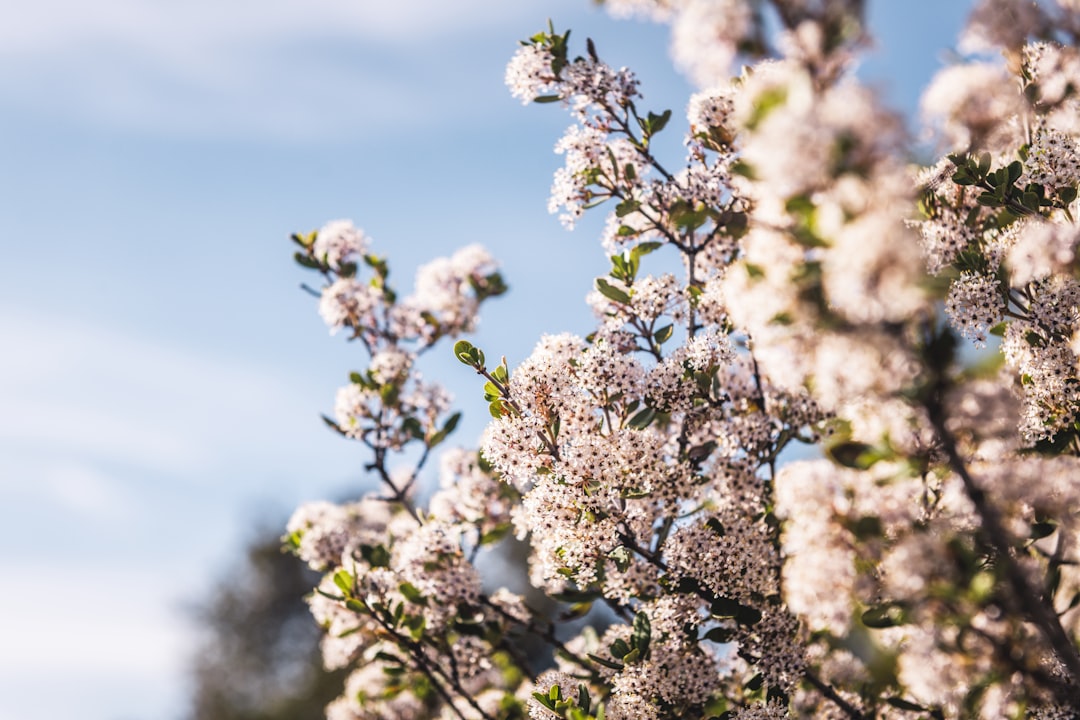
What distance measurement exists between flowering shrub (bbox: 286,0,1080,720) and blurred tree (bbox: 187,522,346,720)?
32.5 m

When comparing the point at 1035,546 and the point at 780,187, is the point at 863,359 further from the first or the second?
the point at 1035,546

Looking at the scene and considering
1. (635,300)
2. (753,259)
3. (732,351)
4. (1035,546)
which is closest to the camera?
(753,259)

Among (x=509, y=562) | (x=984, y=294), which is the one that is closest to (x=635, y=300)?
(x=984, y=294)

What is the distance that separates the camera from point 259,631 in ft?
130

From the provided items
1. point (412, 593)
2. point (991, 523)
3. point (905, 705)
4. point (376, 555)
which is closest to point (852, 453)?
point (991, 523)

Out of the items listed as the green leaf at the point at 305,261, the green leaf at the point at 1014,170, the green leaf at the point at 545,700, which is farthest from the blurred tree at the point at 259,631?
the green leaf at the point at 1014,170

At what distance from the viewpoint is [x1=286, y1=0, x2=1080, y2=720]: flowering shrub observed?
2137mm

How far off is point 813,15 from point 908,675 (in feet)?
6.43

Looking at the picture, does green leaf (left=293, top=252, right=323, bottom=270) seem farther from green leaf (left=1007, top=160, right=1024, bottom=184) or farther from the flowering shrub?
green leaf (left=1007, top=160, right=1024, bottom=184)

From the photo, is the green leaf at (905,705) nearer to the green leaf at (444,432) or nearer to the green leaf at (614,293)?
the green leaf at (614,293)

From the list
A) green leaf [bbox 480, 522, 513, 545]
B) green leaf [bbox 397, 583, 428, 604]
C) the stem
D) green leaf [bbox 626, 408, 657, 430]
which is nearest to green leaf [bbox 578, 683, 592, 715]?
green leaf [bbox 626, 408, 657, 430]

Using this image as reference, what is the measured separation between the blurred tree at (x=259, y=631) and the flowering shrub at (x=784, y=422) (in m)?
32.5

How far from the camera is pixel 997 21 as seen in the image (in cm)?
359

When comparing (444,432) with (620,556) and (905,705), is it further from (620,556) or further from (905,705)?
(905,705)
